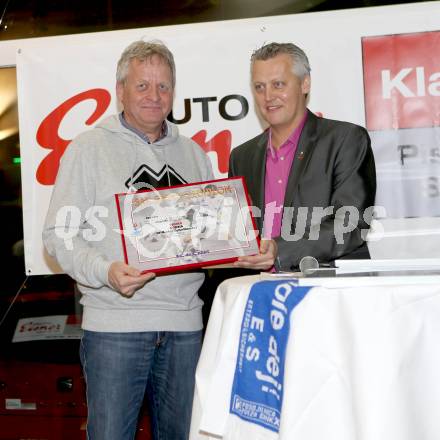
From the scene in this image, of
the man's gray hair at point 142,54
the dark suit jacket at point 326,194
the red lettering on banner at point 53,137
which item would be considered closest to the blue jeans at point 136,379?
the dark suit jacket at point 326,194

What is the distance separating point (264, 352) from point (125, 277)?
0.59 m

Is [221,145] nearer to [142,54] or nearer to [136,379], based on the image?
[142,54]

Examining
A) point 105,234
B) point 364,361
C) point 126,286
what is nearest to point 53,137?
point 105,234

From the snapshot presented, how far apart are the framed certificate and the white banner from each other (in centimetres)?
119

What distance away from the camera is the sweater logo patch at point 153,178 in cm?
213

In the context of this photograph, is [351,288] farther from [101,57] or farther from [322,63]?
[101,57]

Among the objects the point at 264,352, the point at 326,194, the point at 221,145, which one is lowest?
the point at 264,352

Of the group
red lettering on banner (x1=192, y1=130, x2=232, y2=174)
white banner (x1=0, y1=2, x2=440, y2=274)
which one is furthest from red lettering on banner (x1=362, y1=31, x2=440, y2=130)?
red lettering on banner (x1=192, y1=130, x2=232, y2=174)

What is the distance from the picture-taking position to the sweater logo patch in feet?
6.99

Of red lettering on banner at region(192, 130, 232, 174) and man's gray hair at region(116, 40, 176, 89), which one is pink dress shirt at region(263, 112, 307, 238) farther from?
red lettering on banner at region(192, 130, 232, 174)

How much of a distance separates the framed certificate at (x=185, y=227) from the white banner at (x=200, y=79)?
3.91 feet

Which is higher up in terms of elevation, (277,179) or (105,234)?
(277,179)

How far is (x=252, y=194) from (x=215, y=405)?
1.07m

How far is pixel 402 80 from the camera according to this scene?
3.13 metres
